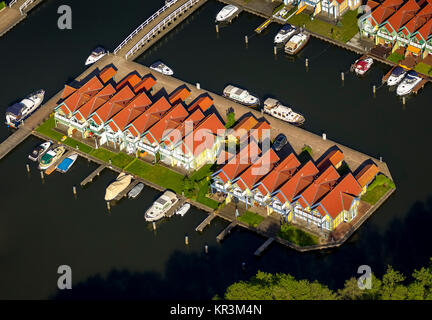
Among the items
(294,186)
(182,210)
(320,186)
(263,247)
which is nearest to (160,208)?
(182,210)

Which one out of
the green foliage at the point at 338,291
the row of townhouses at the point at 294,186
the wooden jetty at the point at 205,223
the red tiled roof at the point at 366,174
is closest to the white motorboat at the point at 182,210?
the wooden jetty at the point at 205,223

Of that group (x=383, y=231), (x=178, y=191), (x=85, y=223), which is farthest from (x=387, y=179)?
(x=85, y=223)

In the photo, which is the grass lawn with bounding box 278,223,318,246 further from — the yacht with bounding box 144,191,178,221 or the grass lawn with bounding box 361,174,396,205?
the yacht with bounding box 144,191,178,221

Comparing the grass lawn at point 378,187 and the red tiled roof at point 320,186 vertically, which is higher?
the red tiled roof at point 320,186

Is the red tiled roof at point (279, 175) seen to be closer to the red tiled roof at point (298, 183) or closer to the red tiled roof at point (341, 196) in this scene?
the red tiled roof at point (298, 183)

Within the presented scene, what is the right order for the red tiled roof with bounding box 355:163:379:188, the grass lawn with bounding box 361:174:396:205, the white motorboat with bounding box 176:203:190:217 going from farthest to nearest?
the white motorboat with bounding box 176:203:190:217, the grass lawn with bounding box 361:174:396:205, the red tiled roof with bounding box 355:163:379:188

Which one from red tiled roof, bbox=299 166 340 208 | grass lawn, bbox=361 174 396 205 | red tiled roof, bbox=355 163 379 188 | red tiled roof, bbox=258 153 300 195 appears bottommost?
grass lawn, bbox=361 174 396 205

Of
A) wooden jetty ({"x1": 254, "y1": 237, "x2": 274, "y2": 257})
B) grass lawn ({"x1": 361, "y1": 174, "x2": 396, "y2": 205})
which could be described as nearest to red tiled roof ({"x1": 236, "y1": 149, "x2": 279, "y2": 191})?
wooden jetty ({"x1": 254, "y1": 237, "x2": 274, "y2": 257})
